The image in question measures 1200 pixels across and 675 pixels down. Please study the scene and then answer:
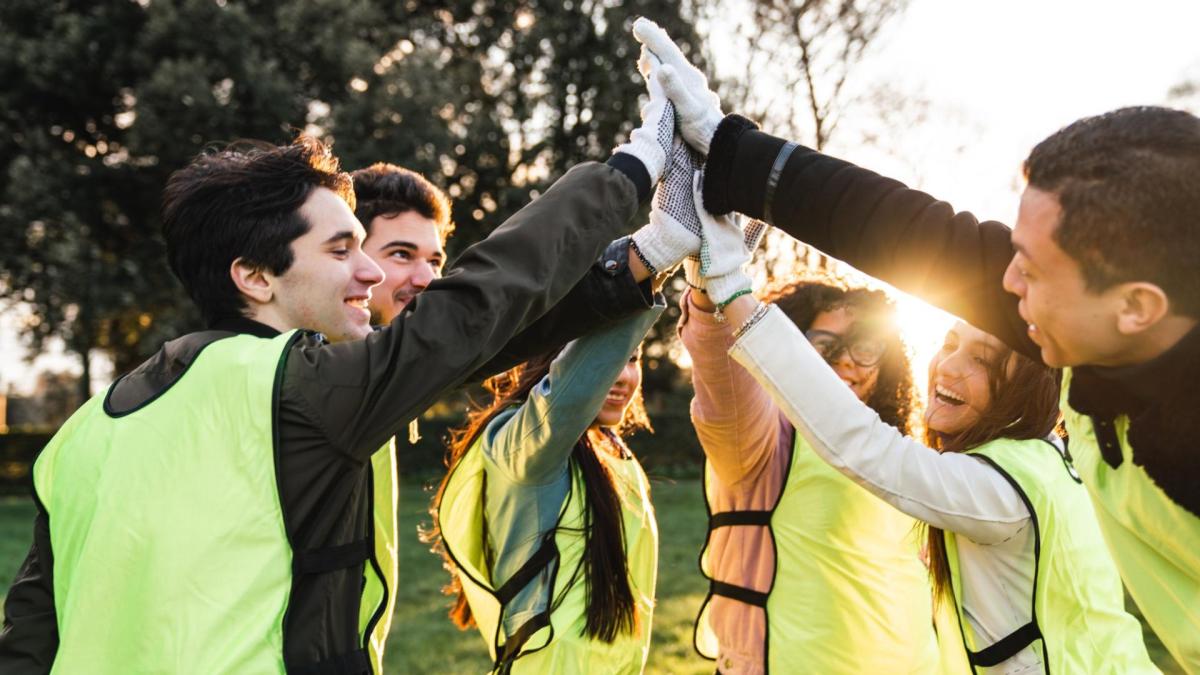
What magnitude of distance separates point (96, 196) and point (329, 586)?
1848cm

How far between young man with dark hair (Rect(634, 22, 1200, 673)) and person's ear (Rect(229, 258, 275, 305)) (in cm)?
143

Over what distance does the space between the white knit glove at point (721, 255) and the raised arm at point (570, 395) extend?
28cm

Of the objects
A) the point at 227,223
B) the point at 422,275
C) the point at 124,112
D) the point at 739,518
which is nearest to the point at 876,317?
the point at 739,518

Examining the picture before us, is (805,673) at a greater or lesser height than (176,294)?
lesser

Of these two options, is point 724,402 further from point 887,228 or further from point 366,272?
point 366,272

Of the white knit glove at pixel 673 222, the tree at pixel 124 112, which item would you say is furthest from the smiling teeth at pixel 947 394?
the tree at pixel 124 112

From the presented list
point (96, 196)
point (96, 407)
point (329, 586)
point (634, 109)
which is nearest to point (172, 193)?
point (96, 407)

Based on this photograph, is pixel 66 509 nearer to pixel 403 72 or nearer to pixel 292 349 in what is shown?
pixel 292 349

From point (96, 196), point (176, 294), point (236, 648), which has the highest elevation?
point (96, 196)

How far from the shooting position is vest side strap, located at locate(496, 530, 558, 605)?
321cm

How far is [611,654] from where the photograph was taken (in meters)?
3.25

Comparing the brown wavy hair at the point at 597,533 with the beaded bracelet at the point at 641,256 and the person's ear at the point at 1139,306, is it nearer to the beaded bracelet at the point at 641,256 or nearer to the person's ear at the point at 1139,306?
the beaded bracelet at the point at 641,256

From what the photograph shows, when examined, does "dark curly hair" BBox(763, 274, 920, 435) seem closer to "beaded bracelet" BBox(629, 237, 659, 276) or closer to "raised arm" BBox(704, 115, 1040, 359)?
"beaded bracelet" BBox(629, 237, 659, 276)

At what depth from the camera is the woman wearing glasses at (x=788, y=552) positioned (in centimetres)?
309
